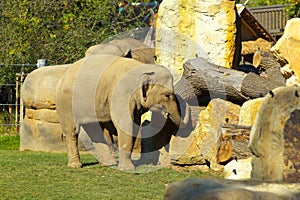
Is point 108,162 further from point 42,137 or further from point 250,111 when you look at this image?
point 42,137

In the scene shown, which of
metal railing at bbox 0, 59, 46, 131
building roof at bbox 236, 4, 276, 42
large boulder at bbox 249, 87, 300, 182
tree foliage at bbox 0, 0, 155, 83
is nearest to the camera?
large boulder at bbox 249, 87, 300, 182

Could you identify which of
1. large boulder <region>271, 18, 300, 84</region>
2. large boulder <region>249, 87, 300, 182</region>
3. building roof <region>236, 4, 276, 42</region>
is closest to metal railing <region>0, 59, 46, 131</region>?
large boulder <region>271, 18, 300, 84</region>

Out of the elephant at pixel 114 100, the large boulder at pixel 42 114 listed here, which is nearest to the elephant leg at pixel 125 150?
the elephant at pixel 114 100

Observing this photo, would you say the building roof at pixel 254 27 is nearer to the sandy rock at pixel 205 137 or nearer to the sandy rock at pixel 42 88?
the sandy rock at pixel 42 88

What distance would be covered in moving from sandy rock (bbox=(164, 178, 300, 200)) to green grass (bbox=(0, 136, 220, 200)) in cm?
→ 425

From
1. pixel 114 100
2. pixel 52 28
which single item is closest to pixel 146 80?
pixel 114 100

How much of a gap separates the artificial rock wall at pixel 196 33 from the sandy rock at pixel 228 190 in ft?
29.0

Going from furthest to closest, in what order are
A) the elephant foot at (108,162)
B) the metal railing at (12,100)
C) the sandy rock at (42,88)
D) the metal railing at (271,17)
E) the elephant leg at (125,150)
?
the metal railing at (271,17)
the metal railing at (12,100)
the sandy rock at (42,88)
the elephant foot at (108,162)
the elephant leg at (125,150)

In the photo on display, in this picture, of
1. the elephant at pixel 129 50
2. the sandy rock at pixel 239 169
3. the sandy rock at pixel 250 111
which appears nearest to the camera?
the sandy rock at pixel 239 169

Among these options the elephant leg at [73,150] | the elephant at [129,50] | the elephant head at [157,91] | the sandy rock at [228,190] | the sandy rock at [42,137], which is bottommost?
the sandy rock at [42,137]

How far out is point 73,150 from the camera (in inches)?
495

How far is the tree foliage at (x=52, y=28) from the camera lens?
2100 centimetres

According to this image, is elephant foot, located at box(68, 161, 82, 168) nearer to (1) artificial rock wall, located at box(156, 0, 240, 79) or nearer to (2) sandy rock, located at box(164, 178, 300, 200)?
(1) artificial rock wall, located at box(156, 0, 240, 79)

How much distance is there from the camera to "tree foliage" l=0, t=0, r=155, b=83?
21000mm
